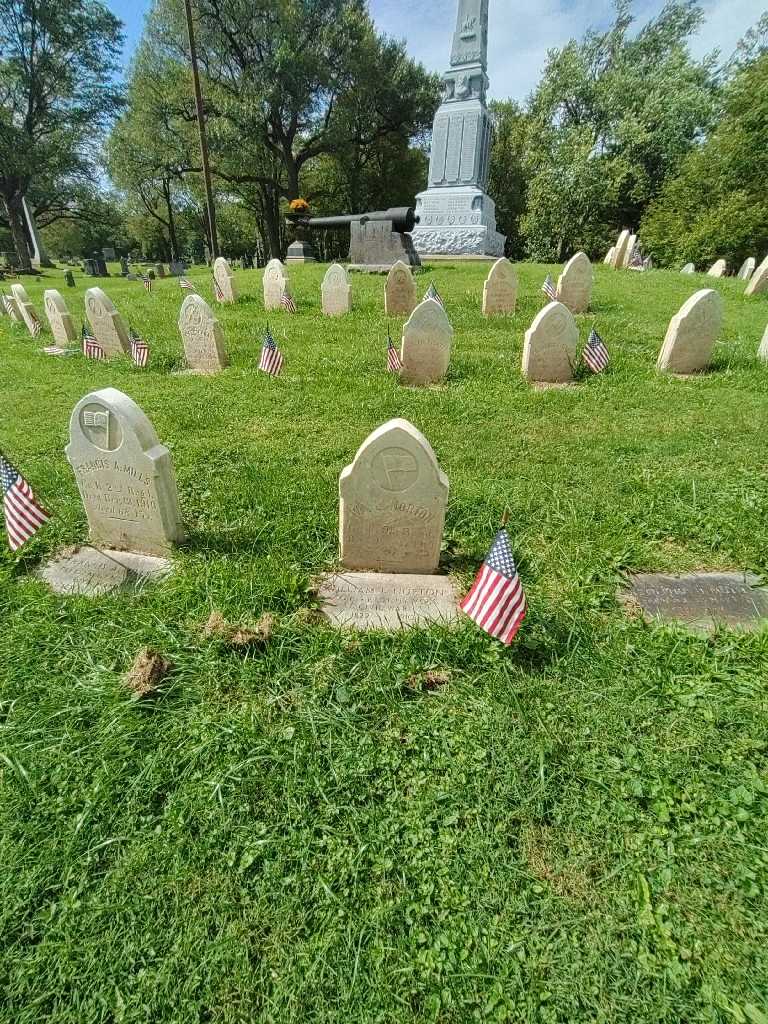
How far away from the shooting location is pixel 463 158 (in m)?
17.2

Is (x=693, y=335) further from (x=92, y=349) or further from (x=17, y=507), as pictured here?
(x=92, y=349)

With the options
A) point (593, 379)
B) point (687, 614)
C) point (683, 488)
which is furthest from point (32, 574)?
point (593, 379)

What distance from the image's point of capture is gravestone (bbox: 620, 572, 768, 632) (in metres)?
2.71

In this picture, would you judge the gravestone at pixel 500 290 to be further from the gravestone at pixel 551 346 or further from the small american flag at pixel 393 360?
the small american flag at pixel 393 360

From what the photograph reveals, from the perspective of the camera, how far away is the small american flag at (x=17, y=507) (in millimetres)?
2889

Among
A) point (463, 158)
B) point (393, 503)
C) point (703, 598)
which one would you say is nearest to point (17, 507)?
point (393, 503)

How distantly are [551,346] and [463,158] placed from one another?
1552 centimetres

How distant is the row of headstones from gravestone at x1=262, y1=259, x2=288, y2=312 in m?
8.52

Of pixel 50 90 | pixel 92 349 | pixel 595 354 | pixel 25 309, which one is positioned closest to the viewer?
pixel 595 354

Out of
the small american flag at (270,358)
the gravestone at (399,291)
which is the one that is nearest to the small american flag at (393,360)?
the small american flag at (270,358)

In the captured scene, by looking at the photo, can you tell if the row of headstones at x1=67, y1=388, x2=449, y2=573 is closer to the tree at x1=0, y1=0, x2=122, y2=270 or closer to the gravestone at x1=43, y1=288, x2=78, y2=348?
the gravestone at x1=43, y1=288, x2=78, y2=348

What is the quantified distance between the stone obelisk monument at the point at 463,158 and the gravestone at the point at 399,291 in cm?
963

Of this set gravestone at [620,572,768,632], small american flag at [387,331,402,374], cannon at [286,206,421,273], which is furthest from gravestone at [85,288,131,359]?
cannon at [286,206,421,273]

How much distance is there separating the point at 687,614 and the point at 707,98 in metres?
32.6
